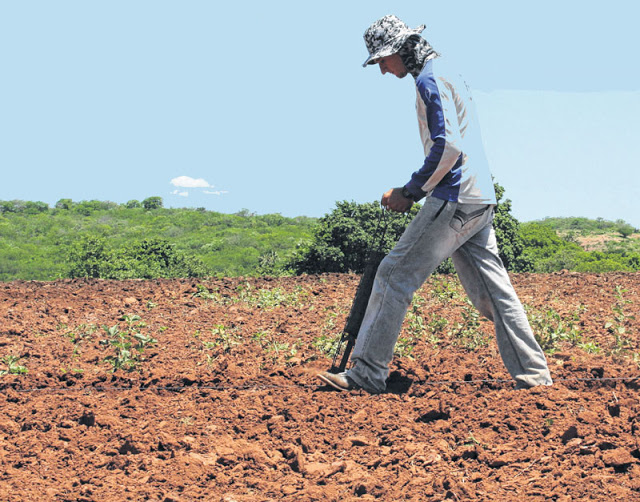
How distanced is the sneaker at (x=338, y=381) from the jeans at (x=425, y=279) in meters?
0.04

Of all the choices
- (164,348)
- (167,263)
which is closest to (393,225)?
(167,263)

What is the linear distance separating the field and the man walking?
0.80 feet

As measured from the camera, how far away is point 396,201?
13.8 ft

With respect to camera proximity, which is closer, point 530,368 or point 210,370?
point 530,368

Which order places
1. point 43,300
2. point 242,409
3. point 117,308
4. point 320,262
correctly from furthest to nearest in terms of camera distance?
point 320,262 → point 43,300 → point 117,308 → point 242,409

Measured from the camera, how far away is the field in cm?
323

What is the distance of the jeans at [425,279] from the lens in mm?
4207

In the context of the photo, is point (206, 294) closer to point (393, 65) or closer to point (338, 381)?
point (338, 381)

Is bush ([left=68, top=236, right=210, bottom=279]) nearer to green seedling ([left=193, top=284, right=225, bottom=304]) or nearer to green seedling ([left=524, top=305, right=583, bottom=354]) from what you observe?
green seedling ([left=193, top=284, right=225, bottom=304])

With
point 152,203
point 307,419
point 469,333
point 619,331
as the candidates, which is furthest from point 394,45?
point 152,203

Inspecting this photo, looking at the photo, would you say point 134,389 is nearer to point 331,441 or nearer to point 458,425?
point 331,441

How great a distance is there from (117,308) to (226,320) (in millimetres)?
1742

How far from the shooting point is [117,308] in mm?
8227

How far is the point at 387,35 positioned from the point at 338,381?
2.09 metres
